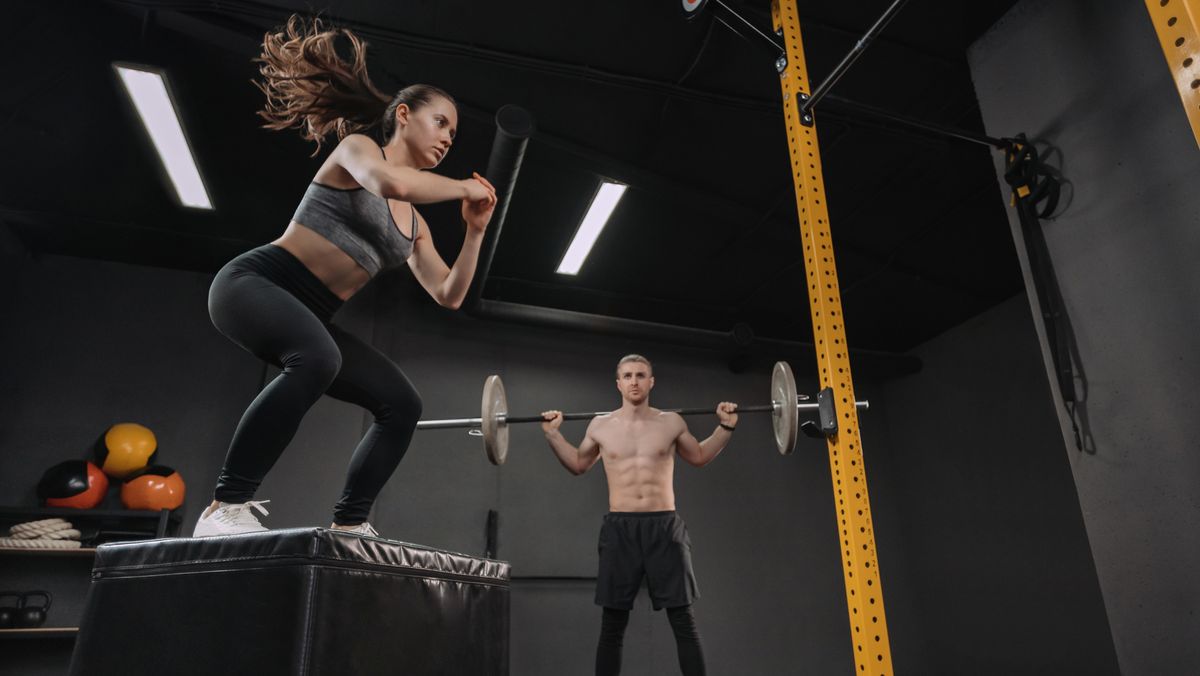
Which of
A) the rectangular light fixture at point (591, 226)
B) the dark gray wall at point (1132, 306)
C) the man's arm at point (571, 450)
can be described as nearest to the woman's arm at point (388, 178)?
the dark gray wall at point (1132, 306)

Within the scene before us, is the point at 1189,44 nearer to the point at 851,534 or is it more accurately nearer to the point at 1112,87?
the point at 851,534

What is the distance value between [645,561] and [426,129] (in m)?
2.44

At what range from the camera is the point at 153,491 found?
436cm

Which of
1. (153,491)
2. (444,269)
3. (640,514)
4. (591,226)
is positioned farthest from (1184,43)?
(153,491)

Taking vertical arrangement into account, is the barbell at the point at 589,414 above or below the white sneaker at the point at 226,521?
above

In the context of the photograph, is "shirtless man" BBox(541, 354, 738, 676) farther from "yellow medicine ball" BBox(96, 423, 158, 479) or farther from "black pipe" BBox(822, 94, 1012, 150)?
"yellow medicine ball" BBox(96, 423, 158, 479)

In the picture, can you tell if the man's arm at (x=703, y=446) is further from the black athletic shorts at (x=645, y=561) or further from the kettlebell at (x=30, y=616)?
the kettlebell at (x=30, y=616)

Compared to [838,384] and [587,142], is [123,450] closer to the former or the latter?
[587,142]

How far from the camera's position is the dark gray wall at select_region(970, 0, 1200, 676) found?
214 cm

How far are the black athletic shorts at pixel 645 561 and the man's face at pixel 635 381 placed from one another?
2.17 feet

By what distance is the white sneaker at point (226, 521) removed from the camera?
1.29m

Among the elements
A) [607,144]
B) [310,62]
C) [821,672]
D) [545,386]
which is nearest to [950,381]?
[821,672]

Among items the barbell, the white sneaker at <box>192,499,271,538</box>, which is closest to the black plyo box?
the white sneaker at <box>192,499,271,538</box>

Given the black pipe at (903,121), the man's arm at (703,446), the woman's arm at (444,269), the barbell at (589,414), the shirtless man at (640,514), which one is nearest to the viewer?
the woman's arm at (444,269)
